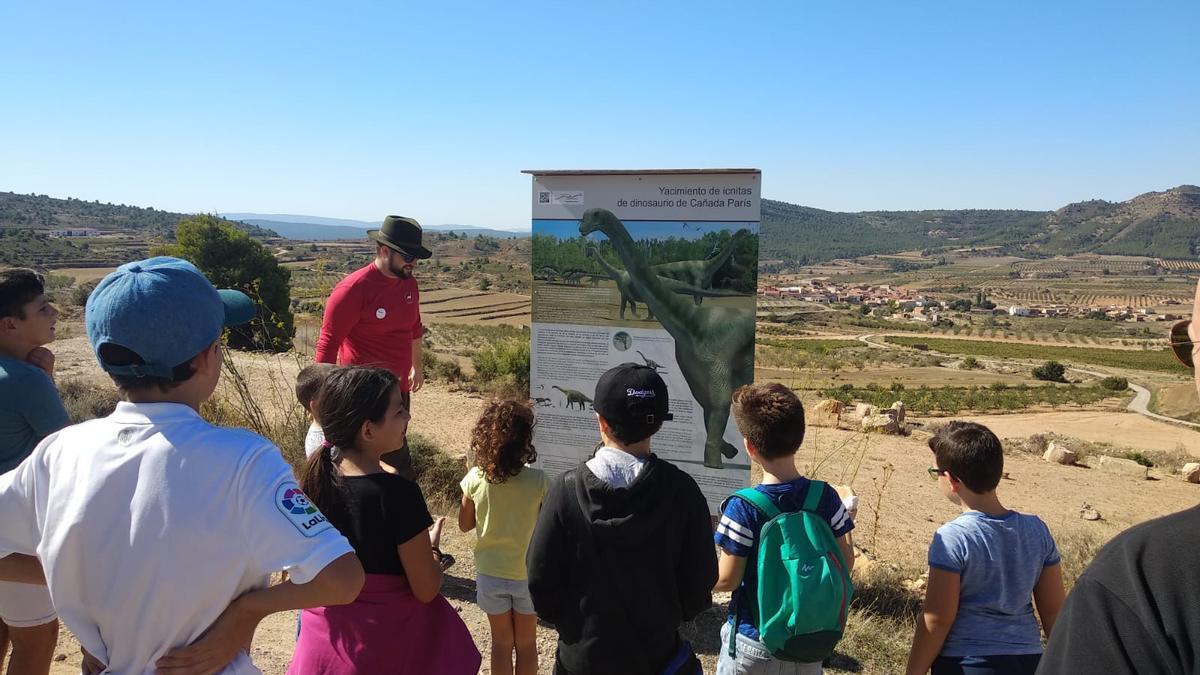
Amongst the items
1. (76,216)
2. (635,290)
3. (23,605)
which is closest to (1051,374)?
(635,290)

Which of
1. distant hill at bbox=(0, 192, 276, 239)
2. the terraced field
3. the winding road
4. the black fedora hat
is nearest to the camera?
the black fedora hat

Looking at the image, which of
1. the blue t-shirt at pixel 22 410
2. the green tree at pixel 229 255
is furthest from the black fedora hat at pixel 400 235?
the green tree at pixel 229 255

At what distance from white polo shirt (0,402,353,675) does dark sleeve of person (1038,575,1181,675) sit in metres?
1.24

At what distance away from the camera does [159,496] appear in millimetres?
1406

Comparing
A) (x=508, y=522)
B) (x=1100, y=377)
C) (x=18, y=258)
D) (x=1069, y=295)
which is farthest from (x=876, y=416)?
(x=1069, y=295)

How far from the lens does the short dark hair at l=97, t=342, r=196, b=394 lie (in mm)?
1497

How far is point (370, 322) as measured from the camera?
4.20 m

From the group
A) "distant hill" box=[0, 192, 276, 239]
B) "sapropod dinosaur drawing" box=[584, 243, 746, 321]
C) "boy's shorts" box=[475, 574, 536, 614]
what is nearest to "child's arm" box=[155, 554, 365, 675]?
"boy's shorts" box=[475, 574, 536, 614]

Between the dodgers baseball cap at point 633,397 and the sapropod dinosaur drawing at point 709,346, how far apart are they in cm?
198

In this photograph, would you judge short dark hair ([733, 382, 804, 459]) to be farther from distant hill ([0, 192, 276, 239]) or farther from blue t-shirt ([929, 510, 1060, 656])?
distant hill ([0, 192, 276, 239])

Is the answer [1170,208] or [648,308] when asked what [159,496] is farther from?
[1170,208]

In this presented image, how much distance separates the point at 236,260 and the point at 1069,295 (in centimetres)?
10530

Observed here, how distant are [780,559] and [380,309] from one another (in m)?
2.72

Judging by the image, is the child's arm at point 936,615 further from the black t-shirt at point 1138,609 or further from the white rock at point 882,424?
the white rock at point 882,424
